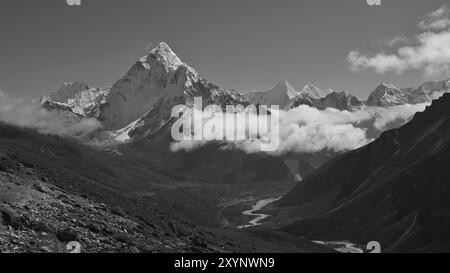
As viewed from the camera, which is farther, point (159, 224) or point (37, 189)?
point (159, 224)

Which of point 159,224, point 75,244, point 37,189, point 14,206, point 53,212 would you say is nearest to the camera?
point 75,244

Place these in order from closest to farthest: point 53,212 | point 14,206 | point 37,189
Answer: point 14,206, point 53,212, point 37,189

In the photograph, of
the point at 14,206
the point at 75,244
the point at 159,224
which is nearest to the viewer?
the point at 75,244

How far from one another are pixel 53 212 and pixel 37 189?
11.7m

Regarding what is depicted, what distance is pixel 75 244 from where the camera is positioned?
271 feet
